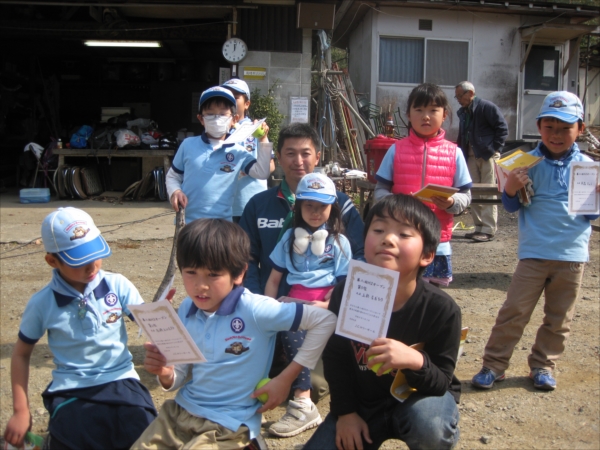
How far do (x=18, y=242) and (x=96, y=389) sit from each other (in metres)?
5.87

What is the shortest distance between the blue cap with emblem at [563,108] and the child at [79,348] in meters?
2.52

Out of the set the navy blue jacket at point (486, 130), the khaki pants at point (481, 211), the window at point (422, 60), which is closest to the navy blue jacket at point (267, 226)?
the navy blue jacket at point (486, 130)

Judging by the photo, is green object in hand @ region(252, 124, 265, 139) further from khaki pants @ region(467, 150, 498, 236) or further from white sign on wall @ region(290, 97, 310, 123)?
white sign on wall @ region(290, 97, 310, 123)

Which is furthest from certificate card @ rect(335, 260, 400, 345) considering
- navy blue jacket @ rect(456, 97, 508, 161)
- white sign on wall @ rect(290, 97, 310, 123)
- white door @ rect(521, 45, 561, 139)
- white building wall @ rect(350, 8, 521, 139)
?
white door @ rect(521, 45, 561, 139)

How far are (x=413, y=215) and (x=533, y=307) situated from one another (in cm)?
181

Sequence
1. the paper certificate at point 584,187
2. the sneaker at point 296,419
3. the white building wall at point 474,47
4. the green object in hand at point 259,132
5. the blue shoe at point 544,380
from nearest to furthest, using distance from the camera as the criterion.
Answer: the sneaker at point 296,419 < the paper certificate at point 584,187 < the blue shoe at point 544,380 < the green object in hand at point 259,132 < the white building wall at point 474,47

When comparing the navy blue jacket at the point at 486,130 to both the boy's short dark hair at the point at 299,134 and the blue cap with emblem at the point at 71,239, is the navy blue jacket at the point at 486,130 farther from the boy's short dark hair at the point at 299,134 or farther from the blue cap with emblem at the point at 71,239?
the blue cap with emblem at the point at 71,239

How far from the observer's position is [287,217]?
345 cm

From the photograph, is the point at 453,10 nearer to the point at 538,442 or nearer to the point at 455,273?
the point at 455,273

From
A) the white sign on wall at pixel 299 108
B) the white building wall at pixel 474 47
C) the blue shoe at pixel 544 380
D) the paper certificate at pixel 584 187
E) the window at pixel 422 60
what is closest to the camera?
the paper certificate at pixel 584 187

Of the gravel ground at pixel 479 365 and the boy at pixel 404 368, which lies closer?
the boy at pixel 404 368

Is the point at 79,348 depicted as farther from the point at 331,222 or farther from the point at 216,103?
the point at 216,103

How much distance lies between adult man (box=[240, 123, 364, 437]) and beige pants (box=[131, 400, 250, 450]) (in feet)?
3.63

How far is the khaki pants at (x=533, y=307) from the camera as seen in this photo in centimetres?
350
